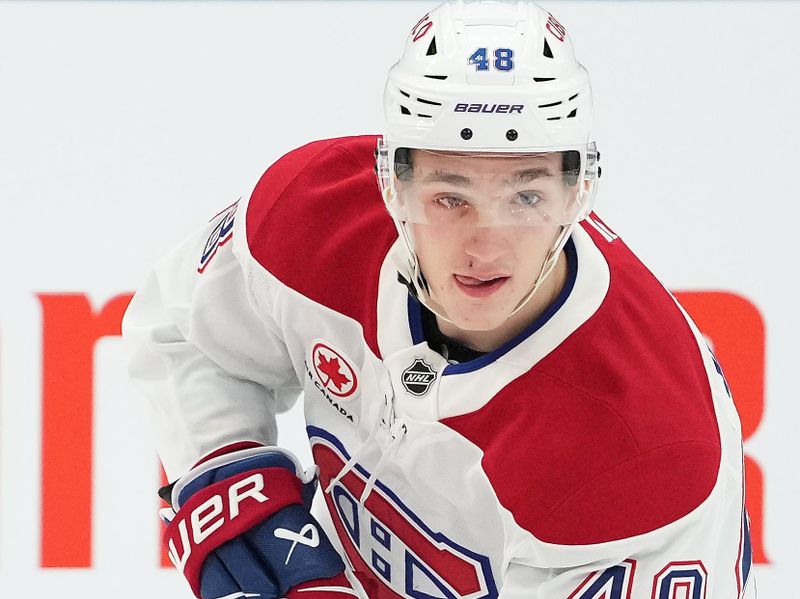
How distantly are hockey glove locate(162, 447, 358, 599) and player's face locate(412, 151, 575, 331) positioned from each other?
448mm

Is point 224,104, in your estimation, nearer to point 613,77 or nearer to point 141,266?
point 141,266

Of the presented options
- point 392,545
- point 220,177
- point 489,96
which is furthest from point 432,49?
point 220,177

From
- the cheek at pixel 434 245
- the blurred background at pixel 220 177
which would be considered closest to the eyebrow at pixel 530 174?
the cheek at pixel 434 245

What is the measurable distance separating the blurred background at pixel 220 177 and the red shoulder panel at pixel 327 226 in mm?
996

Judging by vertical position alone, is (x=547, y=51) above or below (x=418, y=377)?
above

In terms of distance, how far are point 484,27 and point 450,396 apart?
1.50ft

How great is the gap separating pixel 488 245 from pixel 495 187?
0.07 metres

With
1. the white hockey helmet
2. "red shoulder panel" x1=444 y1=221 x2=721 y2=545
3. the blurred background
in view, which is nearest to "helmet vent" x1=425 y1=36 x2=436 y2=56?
the white hockey helmet

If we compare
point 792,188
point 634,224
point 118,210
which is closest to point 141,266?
point 118,210

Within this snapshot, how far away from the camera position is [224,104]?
11.4 ft

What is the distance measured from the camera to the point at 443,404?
5.98 feet

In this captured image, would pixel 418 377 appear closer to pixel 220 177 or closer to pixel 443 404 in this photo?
pixel 443 404

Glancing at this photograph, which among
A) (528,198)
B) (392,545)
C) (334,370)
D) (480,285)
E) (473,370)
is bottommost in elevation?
(392,545)

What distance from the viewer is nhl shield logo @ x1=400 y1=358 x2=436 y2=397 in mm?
1855
